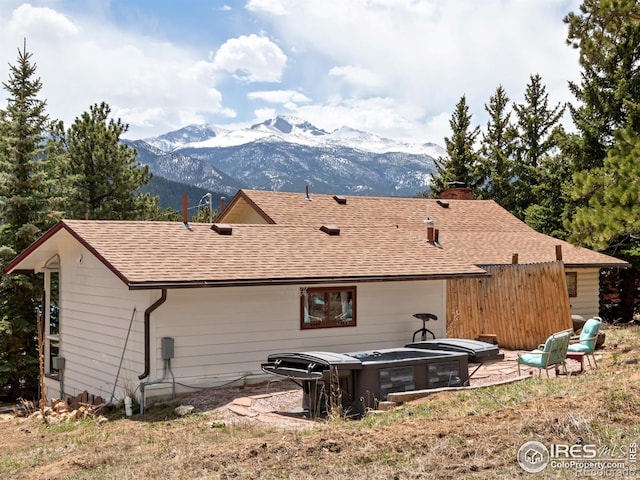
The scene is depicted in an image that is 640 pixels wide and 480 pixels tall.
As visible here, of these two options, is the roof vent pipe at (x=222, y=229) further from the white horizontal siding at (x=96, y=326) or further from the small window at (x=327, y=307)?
the white horizontal siding at (x=96, y=326)

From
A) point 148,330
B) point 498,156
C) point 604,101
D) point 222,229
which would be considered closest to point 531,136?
point 498,156

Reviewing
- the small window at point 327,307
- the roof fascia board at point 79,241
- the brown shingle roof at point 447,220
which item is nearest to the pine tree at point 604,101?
the brown shingle roof at point 447,220

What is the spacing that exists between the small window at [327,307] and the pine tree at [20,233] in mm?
10592

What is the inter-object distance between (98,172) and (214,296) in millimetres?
19733

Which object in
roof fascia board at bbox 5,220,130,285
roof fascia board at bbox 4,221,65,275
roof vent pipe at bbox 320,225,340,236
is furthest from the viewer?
roof vent pipe at bbox 320,225,340,236

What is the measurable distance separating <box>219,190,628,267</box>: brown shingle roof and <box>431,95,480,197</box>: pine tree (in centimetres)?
1518

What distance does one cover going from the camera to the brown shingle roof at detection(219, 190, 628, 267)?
24172 mm

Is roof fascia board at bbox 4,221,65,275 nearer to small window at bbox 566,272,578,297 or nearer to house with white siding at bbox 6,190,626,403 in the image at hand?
house with white siding at bbox 6,190,626,403

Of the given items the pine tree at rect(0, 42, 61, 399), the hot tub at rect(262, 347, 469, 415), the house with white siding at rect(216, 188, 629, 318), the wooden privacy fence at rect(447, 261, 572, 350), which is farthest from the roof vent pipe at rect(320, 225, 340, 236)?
the pine tree at rect(0, 42, 61, 399)

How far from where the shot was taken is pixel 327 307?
15.3 m

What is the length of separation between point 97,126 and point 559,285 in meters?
22.6

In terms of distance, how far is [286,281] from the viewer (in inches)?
559

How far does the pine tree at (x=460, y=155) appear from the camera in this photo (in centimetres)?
4575

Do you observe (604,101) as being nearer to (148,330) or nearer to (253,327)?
(253,327)
